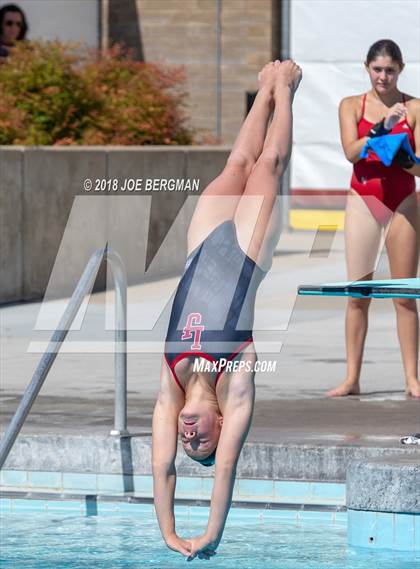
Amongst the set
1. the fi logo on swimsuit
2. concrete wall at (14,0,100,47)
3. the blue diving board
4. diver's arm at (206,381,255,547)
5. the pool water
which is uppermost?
concrete wall at (14,0,100,47)

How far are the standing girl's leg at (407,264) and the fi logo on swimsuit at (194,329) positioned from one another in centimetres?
282

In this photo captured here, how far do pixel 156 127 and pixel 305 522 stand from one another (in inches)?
399

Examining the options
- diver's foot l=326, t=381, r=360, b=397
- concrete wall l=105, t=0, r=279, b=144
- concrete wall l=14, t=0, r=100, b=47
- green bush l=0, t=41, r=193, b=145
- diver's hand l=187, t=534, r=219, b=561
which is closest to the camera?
diver's hand l=187, t=534, r=219, b=561

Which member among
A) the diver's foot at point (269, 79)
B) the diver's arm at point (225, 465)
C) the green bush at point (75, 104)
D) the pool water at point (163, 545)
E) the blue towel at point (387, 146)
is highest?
the green bush at point (75, 104)

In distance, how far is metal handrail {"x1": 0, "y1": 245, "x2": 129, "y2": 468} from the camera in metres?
7.17

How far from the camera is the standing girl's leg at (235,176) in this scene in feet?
21.6

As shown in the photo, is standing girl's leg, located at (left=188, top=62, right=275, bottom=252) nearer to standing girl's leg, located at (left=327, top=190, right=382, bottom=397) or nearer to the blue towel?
the blue towel

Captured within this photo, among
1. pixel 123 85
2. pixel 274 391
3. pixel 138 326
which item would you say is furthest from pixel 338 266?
pixel 274 391

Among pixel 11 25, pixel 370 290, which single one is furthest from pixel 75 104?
pixel 370 290

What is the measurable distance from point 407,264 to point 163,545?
238cm

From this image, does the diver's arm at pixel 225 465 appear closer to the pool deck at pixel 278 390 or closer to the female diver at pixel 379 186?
the pool deck at pixel 278 390

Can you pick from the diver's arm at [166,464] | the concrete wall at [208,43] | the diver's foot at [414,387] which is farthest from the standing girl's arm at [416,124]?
the concrete wall at [208,43]

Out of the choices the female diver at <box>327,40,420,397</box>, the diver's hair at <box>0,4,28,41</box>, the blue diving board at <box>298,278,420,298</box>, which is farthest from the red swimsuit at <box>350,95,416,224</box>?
the diver's hair at <box>0,4,28,41</box>

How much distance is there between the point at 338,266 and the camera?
16.6 m
